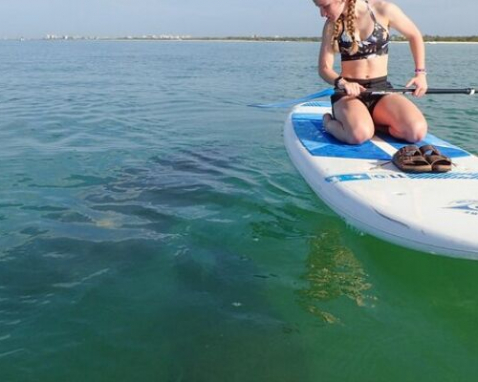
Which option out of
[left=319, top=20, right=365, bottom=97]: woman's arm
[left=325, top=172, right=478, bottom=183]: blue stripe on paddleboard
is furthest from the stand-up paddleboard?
[left=319, top=20, right=365, bottom=97]: woman's arm

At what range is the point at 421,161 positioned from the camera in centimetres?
422

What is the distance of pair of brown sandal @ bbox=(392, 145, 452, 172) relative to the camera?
4199mm

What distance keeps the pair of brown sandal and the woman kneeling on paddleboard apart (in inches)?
29.4

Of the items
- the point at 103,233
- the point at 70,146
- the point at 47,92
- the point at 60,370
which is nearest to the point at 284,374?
the point at 60,370

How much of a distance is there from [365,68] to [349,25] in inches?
20.0

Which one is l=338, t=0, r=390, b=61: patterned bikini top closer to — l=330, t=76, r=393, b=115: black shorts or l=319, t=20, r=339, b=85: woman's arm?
l=319, t=20, r=339, b=85: woman's arm

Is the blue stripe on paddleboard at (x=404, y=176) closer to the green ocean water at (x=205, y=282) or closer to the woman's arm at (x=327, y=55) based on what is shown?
the green ocean water at (x=205, y=282)

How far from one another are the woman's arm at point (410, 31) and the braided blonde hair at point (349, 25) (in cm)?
42

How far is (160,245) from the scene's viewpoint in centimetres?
436

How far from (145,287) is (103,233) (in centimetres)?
104

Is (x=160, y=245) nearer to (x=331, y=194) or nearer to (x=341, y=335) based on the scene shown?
(x=331, y=194)

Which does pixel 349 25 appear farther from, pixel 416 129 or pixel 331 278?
pixel 331 278

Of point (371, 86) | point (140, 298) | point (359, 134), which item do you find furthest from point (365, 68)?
point (140, 298)

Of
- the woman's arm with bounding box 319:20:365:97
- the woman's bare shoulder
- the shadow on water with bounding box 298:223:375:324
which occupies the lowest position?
the shadow on water with bounding box 298:223:375:324
